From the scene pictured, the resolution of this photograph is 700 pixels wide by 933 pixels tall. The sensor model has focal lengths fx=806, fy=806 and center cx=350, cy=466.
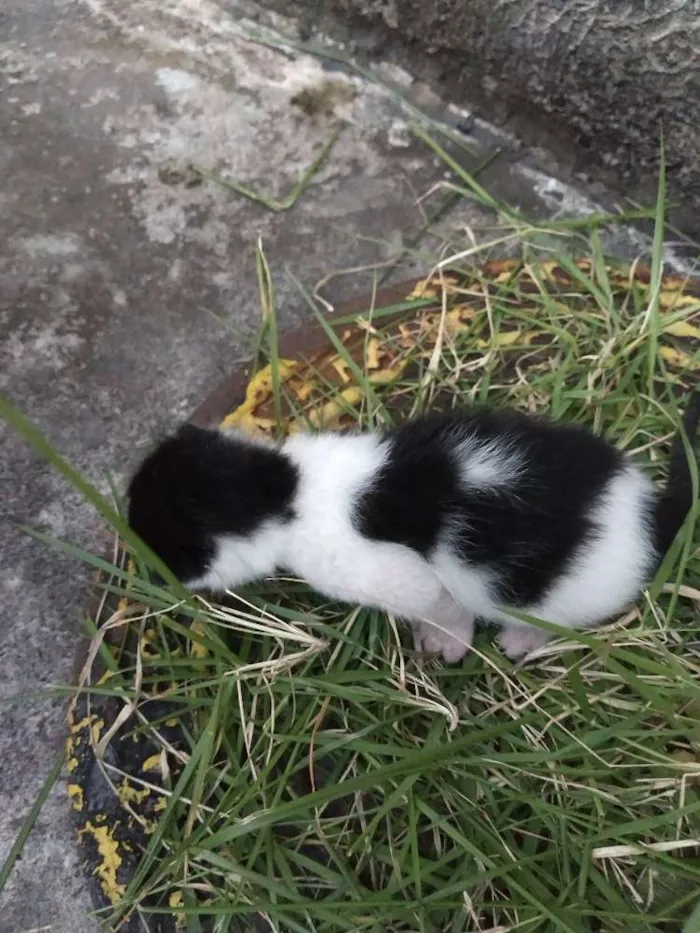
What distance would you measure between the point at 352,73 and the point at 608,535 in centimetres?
143

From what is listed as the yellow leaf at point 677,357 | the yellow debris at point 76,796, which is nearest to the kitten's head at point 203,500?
the yellow debris at point 76,796

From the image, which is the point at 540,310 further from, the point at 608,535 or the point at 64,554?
the point at 64,554

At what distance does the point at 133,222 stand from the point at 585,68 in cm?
106

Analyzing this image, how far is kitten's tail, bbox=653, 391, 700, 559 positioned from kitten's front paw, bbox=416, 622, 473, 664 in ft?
1.13

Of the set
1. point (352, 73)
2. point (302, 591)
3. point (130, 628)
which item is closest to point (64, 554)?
point (130, 628)

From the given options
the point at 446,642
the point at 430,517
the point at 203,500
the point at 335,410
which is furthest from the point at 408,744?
the point at 335,410

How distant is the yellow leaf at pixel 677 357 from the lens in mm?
1562

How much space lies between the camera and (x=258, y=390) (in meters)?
1.59

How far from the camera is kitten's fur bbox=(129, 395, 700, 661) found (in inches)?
46.7

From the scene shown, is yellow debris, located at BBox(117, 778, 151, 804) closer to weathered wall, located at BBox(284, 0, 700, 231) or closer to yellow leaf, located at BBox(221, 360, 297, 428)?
yellow leaf, located at BBox(221, 360, 297, 428)

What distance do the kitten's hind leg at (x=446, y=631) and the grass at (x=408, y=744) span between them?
0.03 meters

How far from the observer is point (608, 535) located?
119 cm

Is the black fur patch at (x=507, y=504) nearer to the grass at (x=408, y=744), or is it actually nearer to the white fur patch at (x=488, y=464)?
the white fur patch at (x=488, y=464)

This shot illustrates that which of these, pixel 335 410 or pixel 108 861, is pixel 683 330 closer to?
pixel 335 410
